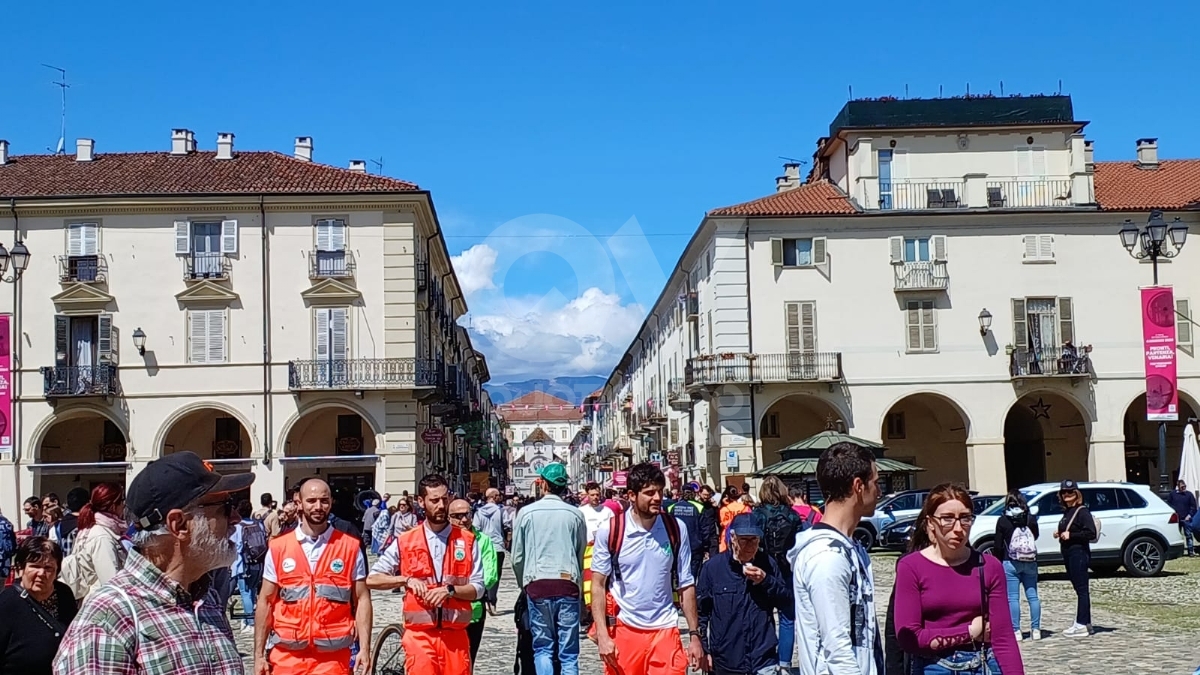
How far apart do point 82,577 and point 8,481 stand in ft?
107

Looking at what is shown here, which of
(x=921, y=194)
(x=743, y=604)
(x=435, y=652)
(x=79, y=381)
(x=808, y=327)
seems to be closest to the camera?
(x=435, y=652)

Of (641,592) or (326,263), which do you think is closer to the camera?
(641,592)

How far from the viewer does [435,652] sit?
25.5 ft

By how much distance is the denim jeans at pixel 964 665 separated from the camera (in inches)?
228

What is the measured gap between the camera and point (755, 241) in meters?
41.0

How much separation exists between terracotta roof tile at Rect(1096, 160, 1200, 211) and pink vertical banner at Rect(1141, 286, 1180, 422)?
14687 mm

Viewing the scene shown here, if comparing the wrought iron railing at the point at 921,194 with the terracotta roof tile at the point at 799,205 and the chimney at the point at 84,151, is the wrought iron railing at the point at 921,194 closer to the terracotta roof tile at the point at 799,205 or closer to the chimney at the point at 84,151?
the terracotta roof tile at the point at 799,205

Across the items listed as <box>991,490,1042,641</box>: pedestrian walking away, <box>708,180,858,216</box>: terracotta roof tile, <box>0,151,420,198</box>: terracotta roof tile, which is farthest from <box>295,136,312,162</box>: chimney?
<box>991,490,1042,641</box>: pedestrian walking away

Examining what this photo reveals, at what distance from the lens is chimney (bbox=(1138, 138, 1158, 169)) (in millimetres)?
47438

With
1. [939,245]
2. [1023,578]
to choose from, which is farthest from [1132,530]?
[939,245]

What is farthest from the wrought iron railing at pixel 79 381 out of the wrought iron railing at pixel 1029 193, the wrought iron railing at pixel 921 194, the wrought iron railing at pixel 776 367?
the wrought iron railing at pixel 1029 193

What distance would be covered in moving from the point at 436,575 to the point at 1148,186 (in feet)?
137

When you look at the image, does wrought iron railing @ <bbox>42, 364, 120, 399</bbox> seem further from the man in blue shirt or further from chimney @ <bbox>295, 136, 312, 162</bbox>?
the man in blue shirt

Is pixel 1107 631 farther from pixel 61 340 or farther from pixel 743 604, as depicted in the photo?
pixel 61 340
